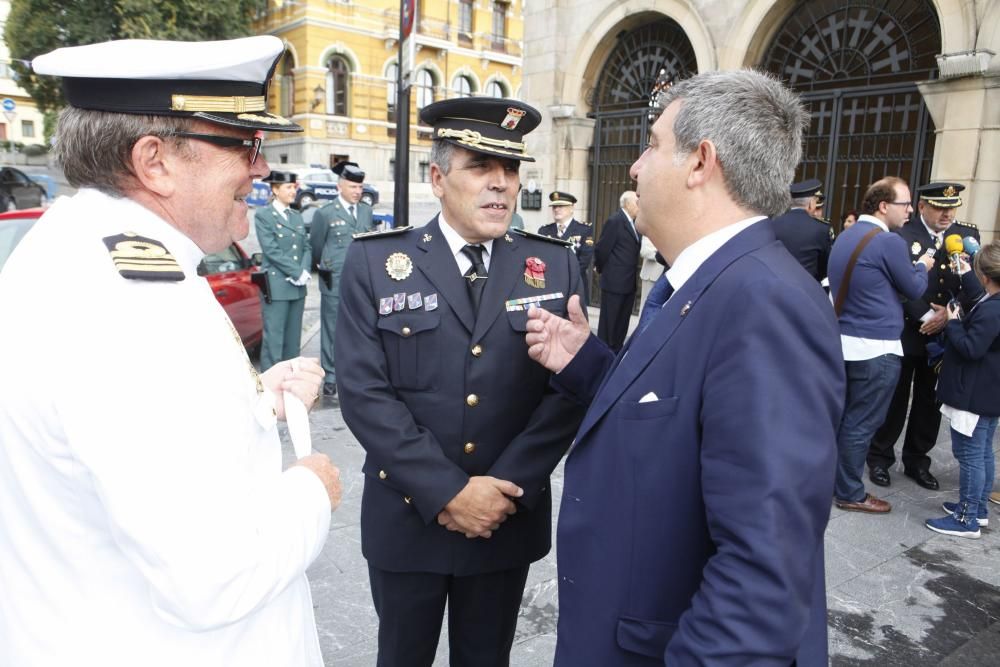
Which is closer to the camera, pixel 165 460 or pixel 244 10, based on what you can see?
pixel 165 460

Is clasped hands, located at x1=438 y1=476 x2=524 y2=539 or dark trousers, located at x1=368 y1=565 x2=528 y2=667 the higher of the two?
clasped hands, located at x1=438 y1=476 x2=524 y2=539

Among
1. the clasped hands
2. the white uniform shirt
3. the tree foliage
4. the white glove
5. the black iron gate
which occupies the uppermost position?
the tree foliage

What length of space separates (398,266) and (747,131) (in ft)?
3.82

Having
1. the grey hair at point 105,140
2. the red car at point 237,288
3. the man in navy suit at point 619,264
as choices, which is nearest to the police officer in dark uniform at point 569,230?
the man in navy suit at point 619,264

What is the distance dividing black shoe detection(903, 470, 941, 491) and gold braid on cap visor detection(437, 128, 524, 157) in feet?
13.7

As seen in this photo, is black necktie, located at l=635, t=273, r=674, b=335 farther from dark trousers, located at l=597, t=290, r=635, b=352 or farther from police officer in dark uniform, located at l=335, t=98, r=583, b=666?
dark trousers, located at l=597, t=290, r=635, b=352

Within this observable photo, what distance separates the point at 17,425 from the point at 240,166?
23.7 inches

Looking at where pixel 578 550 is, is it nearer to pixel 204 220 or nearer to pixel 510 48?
pixel 204 220

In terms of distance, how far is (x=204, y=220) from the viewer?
1.30m

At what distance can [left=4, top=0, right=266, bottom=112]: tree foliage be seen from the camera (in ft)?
63.2

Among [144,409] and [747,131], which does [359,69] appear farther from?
[144,409]

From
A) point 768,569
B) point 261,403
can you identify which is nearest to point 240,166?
point 261,403

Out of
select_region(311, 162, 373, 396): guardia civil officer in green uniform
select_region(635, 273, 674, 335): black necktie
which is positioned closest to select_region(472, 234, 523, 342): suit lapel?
select_region(635, 273, 674, 335): black necktie

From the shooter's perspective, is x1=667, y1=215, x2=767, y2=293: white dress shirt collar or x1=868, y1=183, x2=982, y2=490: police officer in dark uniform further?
x1=868, y1=183, x2=982, y2=490: police officer in dark uniform
